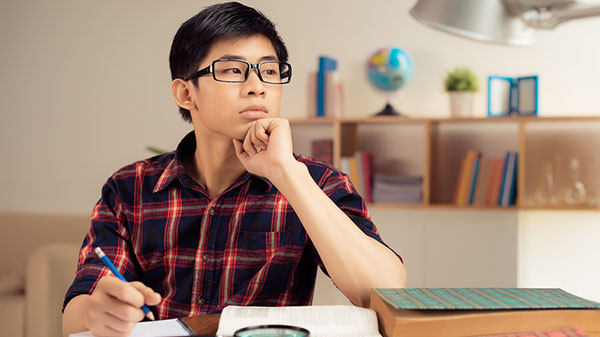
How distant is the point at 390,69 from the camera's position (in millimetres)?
3084

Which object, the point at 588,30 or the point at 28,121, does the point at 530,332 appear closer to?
the point at 588,30

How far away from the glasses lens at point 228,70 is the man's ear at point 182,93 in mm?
127

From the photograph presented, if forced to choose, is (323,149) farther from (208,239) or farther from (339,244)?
(339,244)

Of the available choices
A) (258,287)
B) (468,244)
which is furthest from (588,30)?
(258,287)

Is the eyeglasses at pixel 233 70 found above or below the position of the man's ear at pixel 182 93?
above

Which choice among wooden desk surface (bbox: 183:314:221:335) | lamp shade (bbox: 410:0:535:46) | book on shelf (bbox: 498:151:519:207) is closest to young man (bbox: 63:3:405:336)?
wooden desk surface (bbox: 183:314:221:335)

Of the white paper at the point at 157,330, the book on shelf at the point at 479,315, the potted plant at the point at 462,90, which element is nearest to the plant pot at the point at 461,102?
the potted plant at the point at 462,90

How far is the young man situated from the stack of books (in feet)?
6.18

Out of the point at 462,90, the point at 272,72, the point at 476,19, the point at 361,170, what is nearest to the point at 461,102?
the point at 462,90

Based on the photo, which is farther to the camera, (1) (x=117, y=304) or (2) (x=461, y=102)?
(2) (x=461, y=102)

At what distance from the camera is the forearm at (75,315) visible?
0.99 metres

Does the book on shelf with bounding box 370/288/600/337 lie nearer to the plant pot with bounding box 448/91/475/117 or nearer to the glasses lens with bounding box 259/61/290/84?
the glasses lens with bounding box 259/61/290/84

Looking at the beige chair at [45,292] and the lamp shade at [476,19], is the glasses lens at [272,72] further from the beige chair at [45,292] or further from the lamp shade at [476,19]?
the beige chair at [45,292]

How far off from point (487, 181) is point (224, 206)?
2068mm
